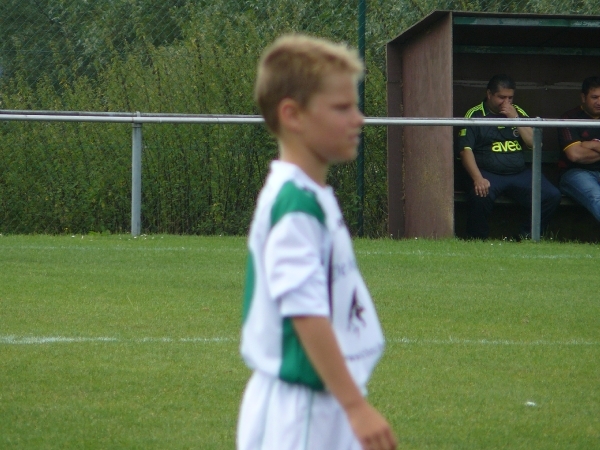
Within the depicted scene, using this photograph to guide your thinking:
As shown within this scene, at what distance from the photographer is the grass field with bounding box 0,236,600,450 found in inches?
174

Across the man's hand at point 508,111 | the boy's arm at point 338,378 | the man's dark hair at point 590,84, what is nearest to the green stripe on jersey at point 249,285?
the boy's arm at point 338,378

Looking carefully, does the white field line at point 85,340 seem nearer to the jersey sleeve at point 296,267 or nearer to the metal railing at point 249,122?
the jersey sleeve at point 296,267

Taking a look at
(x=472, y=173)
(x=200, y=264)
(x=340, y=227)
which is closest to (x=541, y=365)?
(x=340, y=227)

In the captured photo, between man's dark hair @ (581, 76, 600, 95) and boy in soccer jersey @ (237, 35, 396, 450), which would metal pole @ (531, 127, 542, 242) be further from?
boy in soccer jersey @ (237, 35, 396, 450)

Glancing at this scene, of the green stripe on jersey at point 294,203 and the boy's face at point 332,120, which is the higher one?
the boy's face at point 332,120

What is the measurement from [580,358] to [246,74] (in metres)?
7.85

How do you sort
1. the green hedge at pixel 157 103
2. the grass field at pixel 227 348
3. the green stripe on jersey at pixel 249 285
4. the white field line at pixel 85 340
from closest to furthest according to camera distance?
the green stripe on jersey at pixel 249 285 → the grass field at pixel 227 348 → the white field line at pixel 85 340 → the green hedge at pixel 157 103

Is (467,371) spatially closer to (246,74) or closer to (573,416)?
(573,416)

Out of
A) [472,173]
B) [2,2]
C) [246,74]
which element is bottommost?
[472,173]

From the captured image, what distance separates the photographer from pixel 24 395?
4840mm

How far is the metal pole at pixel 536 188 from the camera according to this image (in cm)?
1103

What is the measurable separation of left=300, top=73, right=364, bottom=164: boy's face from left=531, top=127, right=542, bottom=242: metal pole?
8862mm

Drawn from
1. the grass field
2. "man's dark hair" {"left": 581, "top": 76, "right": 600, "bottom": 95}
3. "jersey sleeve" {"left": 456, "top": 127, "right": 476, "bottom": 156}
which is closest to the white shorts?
the grass field

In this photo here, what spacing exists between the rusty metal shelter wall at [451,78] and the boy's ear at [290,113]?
895 centimetres
